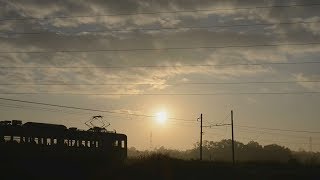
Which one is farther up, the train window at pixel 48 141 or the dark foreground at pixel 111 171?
the train window at pixel 48 141

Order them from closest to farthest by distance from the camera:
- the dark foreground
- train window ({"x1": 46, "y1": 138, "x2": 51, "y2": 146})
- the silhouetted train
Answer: the dark foreground, the silhouetted train, train window ({"x1": 46, "y1": 138, "x2": 51, "y2": 146})

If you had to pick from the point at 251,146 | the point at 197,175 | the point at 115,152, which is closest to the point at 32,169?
the point at 115,152

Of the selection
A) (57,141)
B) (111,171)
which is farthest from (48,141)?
(111,171)

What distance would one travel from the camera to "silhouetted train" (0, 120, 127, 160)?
40688mm

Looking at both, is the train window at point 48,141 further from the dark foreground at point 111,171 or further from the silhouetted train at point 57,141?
the dark foreground at point 111,171

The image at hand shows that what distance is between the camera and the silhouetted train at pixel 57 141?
133 ft

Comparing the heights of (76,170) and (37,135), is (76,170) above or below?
below

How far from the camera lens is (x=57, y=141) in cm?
4409

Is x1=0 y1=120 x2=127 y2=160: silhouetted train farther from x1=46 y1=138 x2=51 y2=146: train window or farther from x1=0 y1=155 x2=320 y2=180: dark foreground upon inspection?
x1=0 y1=155 x2=320 y2=180: dark foreground

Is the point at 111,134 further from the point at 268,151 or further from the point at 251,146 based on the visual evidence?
the point at 251,146

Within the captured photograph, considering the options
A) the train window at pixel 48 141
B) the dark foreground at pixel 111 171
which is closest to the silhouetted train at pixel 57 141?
the train window at pixel 48 141

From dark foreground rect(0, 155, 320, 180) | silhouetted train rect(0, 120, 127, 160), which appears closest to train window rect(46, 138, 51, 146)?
silhouetted train rect(0, 120, 127, 160)

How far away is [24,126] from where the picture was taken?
41.9 m

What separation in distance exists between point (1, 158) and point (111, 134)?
1375 cm
